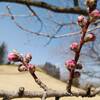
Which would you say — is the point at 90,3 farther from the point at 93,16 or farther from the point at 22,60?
the point at 22,60

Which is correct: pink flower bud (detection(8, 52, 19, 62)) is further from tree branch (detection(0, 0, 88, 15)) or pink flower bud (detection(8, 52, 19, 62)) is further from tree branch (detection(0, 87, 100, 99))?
tree branch (detection(0, 0, 88, 15))

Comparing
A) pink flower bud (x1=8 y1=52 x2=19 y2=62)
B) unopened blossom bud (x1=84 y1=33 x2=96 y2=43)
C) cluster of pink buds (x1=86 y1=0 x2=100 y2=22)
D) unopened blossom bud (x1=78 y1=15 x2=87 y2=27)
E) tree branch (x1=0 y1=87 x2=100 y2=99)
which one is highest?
cluster of pink buds (x1=86 y1=0 x2=100 y2=22)

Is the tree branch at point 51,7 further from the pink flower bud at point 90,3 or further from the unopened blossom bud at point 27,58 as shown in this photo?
the pink flower bud at point 90,3

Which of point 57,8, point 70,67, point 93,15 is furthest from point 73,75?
point 57,8

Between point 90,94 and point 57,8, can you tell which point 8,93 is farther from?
point 57,8

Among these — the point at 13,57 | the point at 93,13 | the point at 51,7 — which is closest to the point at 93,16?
the point at 93,13

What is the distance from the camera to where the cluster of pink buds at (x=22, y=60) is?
26.2 inches

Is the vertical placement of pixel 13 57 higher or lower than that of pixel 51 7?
lower

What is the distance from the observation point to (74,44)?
2.08ft

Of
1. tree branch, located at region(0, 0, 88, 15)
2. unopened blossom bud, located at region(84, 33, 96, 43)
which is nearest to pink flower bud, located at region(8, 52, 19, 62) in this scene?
unopened blossom bud, located at region(84, 33, 96, 43)

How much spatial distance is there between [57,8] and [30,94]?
6.54 feet

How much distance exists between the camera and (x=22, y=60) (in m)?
0.69

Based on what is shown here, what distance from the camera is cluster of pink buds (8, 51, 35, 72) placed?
26.2 inches

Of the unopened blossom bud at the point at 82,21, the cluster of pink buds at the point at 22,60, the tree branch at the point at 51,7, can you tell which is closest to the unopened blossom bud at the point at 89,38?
the unopened blossom bud at the point at 82,21
